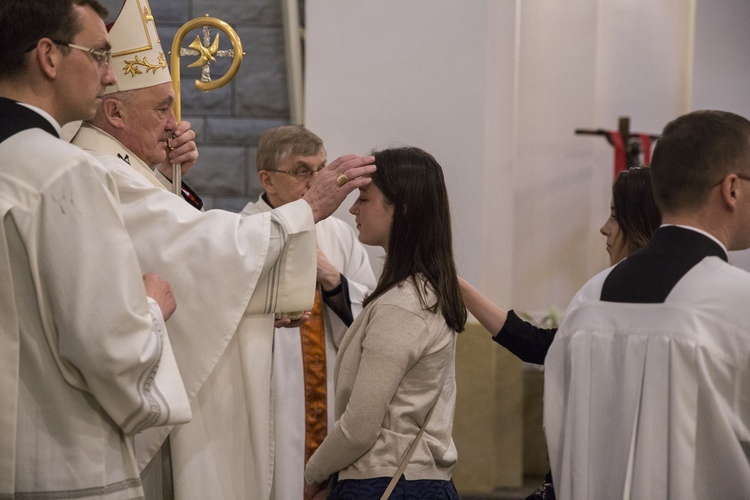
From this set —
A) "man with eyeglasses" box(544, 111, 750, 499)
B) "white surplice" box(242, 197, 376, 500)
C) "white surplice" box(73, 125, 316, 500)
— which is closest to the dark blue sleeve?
"white surplice" box(73, 125, 316, 500)

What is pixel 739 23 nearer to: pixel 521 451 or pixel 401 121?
pixel 401 121

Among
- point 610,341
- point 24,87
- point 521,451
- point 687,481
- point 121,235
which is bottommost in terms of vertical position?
point 521,451

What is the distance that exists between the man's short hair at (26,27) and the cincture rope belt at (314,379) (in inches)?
83.7

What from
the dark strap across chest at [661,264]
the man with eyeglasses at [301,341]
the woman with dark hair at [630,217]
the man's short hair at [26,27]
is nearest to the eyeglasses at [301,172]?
the man with eyeglasses at [301,341]

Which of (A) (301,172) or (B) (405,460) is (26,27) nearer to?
(B) (405,460)

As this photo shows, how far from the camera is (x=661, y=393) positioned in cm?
193

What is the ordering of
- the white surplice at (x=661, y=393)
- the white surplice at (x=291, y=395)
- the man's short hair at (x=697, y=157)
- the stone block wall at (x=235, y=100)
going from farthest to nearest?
the stone block wall at (x=235, y=100) → the white surplice at (x=291, y=395) → the man's short hair at (x=697, y=157) → the white surplice at (x=661, y=393)

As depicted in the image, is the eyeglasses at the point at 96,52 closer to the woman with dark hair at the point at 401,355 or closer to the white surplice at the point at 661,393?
the woman with dark hair at the point at 401,355

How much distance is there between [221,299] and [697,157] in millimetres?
1293

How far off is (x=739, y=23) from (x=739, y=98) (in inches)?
18.6

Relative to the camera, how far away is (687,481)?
188cm

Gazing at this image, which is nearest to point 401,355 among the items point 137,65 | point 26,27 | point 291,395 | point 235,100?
point 26,27

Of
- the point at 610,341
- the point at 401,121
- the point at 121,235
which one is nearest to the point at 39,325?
the point at 121,235

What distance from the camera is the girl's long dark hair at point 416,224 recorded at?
2.65 metres
